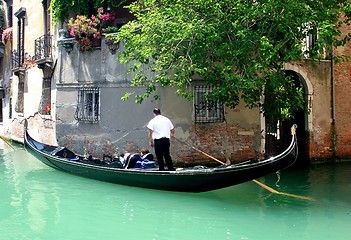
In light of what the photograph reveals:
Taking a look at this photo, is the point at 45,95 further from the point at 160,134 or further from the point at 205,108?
the point at 160,134

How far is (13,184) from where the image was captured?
24.3 ft

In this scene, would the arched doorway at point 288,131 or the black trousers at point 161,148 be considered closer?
the black trousers at point 161,148

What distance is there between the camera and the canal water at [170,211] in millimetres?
4668

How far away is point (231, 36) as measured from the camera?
7328 mm

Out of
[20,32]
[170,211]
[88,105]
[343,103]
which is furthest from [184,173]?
[20,32]

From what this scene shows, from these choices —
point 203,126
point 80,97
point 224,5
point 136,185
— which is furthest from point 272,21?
point 80,97

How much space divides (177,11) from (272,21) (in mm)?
1595

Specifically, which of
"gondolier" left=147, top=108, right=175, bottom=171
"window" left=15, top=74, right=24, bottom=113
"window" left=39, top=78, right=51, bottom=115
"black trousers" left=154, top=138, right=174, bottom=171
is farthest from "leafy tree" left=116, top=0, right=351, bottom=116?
"window" left=15, top=74, right=24, bottom=113

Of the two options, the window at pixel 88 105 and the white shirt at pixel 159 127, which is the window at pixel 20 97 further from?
the white shirt at pixel 159 127

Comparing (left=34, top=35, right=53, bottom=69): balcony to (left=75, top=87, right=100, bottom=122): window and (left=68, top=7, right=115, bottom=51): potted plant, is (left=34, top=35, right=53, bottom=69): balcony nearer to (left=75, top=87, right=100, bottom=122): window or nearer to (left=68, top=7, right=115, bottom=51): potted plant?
(left=68, top=7, right=115, bottom=51): potted plant

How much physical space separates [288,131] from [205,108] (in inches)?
103

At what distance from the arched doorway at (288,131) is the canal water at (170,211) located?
1882 mm

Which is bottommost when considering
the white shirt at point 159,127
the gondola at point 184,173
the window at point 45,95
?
the gondola at point 184,173

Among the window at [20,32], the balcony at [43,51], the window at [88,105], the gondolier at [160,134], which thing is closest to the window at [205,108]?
the window at [88,105]
